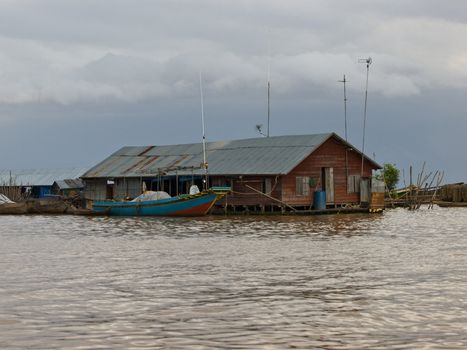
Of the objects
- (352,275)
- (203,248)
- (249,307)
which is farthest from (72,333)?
(203,248)

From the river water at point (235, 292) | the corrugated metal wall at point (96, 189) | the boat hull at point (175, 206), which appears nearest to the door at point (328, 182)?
the boat hull at point (175, 206)

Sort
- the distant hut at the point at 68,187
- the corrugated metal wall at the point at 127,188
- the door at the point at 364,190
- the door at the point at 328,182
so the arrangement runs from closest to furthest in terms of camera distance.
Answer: the door at the point at 328,182
the door at the point at 364,190
the corrugated metal wall at the point at 127,188
the distant hut at the point at 68,187

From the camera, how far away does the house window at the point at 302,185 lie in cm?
4453

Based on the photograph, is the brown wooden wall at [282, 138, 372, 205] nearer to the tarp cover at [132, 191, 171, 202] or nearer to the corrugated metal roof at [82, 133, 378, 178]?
the corrugated metal roof at [82, 133, 378, 178]

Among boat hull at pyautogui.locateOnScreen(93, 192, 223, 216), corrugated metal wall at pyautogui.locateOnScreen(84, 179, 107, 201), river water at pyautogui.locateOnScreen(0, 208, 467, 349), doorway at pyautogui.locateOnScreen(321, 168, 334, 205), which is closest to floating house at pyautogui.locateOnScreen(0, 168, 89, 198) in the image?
corrugated metal wall at pyautogui.locateOnScreen(84, 179, 107, 201)

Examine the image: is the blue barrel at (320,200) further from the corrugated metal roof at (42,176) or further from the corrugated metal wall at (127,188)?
the corrugated metal roof at (42,176)

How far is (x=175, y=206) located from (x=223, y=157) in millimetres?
7150

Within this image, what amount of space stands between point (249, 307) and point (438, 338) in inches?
138

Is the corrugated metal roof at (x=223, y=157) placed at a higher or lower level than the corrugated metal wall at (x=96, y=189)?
higher

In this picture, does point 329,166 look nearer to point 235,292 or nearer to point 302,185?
point 302,185

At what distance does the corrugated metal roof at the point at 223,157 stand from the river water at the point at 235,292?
645 inches

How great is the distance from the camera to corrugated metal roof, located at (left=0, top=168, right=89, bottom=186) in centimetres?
6841

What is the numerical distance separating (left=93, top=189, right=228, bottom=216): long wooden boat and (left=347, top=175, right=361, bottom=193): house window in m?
9.39

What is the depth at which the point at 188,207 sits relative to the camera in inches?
1684
